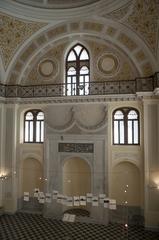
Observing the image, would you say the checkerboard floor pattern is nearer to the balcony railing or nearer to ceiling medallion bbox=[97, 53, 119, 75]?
the balcony railing

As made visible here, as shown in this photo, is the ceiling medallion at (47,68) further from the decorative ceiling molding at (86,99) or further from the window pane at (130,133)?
the window pane at (130,133)

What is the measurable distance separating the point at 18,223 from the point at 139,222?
619 centimetres

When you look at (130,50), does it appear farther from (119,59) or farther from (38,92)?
(38,92)

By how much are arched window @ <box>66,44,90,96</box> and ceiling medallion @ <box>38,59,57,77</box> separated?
2.69 ft

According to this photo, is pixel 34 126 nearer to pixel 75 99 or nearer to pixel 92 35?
pixel 75 99

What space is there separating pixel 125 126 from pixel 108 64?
11.6 ft

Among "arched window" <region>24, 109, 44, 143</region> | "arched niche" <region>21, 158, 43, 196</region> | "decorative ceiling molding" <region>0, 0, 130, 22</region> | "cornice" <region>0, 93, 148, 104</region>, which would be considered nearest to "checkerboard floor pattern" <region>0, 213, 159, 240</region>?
"arched niche" <region>21, 158, 43, 196</region>

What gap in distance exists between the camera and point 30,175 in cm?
1423

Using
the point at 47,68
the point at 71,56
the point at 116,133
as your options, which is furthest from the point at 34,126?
the point at 116,133

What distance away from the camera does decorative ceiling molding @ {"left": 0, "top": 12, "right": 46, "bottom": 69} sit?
1226cm

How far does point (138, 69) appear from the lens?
12.5 meters

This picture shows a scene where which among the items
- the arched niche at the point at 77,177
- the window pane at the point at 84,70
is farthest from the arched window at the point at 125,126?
the window pane at the point at 84,70

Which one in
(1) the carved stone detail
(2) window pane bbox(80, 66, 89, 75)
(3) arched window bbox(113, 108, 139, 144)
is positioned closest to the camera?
(3) arched window bbox(113, 108, 139, 144)

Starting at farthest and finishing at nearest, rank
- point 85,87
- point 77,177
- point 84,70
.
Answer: point 77,177 < point 84,70 < point 85,87
